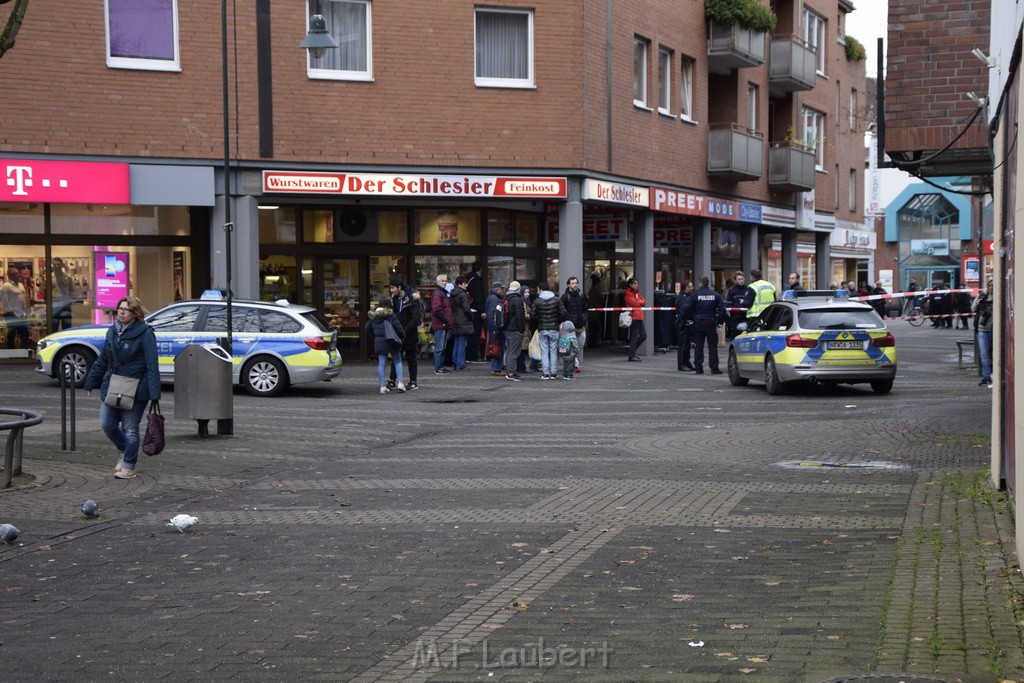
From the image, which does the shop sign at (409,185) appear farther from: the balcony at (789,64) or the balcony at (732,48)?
the balcony at (789,64)

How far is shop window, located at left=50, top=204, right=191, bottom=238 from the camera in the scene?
1006 inches

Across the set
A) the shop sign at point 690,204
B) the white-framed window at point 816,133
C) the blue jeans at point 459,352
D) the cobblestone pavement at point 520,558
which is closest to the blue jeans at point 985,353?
the cobblestone pavement at point 520,558

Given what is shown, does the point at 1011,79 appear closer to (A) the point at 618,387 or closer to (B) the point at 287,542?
(B) the point at 287,542

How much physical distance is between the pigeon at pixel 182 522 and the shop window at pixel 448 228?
20.2 meters

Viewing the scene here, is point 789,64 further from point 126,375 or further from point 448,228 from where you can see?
point 126,375

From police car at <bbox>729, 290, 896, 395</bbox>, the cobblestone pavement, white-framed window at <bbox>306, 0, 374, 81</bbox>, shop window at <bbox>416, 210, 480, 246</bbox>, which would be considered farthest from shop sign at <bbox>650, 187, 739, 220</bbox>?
the cobblestone pavement

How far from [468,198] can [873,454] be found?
15.5m

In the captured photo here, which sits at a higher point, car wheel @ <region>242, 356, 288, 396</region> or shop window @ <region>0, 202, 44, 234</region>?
shop window @ <region>0, 202, 44, 234</region>

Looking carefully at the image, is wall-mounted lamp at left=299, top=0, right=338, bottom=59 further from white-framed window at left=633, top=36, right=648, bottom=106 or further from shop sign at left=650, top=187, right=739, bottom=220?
shop sign at left=650, top=187, right=739, bottom=220

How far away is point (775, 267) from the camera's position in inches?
1783

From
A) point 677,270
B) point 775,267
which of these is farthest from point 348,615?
point 775,267

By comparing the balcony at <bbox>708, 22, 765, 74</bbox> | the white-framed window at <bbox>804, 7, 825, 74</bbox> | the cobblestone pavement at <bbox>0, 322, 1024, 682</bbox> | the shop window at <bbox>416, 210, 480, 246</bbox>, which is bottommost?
the cobblestone pavement at <bbox>0, 322, 1024, 682</bbox>

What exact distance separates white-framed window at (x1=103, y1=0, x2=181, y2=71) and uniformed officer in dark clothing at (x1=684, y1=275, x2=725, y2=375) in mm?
10795

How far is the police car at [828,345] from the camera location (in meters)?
20.3
